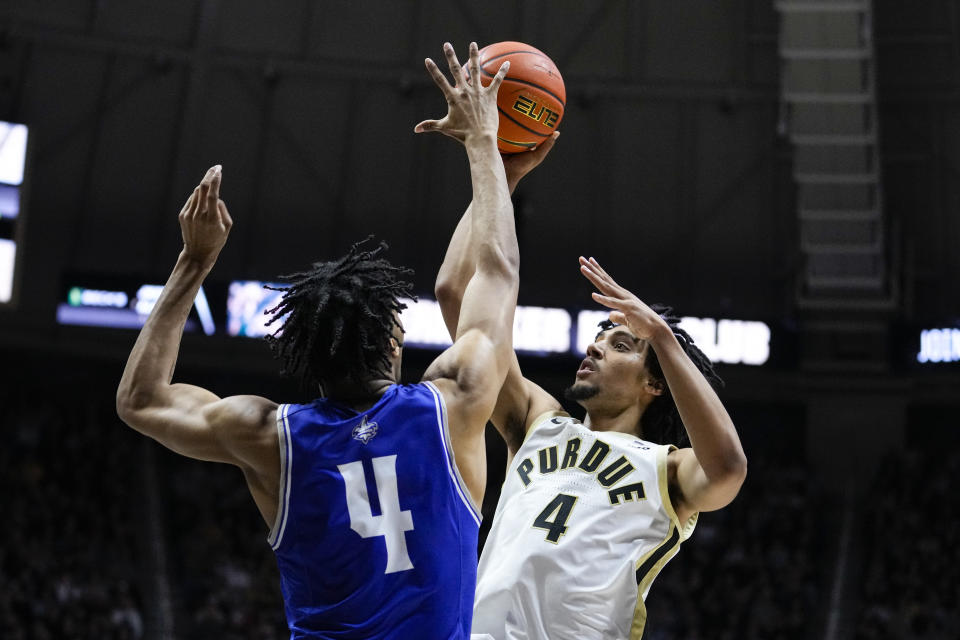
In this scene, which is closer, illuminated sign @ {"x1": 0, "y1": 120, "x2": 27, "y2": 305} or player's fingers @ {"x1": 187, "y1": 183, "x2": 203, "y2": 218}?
player's fingers @ {"x1": 187, "y1": 183, "x2": 203, "y2": 218}

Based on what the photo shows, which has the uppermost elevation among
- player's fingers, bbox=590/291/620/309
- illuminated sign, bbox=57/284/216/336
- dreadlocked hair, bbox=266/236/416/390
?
illuminated sign, bbox=57/284/216/336

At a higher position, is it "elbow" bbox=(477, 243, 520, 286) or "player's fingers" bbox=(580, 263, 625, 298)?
"player's fingers" bbox=(580, 263, 625, 298)

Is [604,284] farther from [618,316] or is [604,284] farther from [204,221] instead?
[204,221]

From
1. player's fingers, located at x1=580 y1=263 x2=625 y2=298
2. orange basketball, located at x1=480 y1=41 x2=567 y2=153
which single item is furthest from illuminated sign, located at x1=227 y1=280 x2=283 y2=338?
player's fingers, located at x1=580 y1=263 x2=625 y2=298

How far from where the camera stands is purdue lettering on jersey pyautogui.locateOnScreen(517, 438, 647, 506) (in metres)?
3.87

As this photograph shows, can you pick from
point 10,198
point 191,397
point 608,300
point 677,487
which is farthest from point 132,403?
point 10,198

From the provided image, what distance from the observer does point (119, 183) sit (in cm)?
1727

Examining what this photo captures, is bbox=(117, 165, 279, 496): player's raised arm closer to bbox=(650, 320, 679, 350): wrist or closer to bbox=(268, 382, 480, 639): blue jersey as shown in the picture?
bbox=(268, 382, 480, 639): blue jersey

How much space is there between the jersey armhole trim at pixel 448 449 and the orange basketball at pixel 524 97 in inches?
57.4

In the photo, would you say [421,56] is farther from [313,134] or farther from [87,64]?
[87,64]

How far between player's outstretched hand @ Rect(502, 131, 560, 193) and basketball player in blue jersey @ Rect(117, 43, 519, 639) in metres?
1.00

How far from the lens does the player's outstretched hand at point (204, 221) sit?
2.88 meters

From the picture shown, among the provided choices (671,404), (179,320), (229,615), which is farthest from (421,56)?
(179,320)

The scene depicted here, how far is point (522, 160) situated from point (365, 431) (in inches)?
60.7
